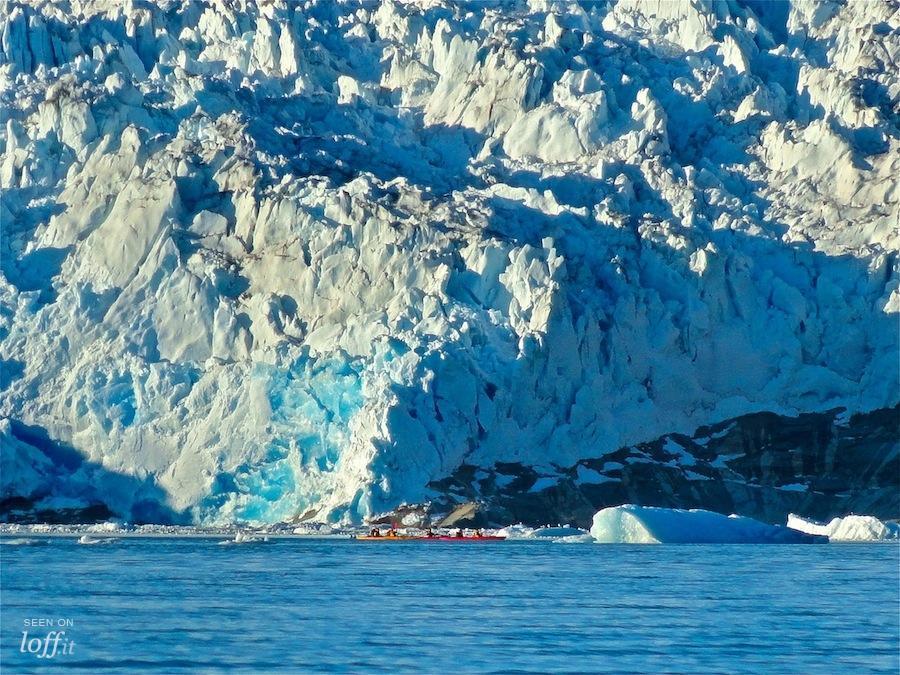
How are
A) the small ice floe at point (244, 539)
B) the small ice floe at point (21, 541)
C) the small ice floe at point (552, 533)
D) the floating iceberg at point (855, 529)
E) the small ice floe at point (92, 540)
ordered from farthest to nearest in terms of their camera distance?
the small ice floe at point (552, 533) → the floating iceberg at point (855, 529) → the small ice floe at point (244, 539) → the small ice floe at point (92, 540) → the small ice floe at point (21, 541)

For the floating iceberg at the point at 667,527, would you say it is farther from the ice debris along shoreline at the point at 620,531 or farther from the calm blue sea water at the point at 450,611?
the calm blue sea water at the point at 450,611

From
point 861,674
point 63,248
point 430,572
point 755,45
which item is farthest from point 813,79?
point 861,674

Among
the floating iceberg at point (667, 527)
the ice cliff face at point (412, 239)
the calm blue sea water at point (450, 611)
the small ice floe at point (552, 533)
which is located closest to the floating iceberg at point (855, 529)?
the floating iceberg at point (667, 527)

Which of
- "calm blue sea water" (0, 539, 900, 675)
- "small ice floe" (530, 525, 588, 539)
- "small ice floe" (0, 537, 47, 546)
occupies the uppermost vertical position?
"small ice floe" (530, 525, 588, 539)

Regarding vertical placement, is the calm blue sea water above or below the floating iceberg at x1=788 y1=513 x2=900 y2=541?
below

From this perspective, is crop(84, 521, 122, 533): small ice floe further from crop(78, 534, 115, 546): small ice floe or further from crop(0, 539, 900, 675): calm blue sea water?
crop(0, 539, 900, 675): calm blue sea water

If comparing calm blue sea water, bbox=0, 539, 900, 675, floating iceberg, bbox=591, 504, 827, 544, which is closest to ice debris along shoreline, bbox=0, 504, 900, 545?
floating iceberg, bbox=591, 504, 827, 544
